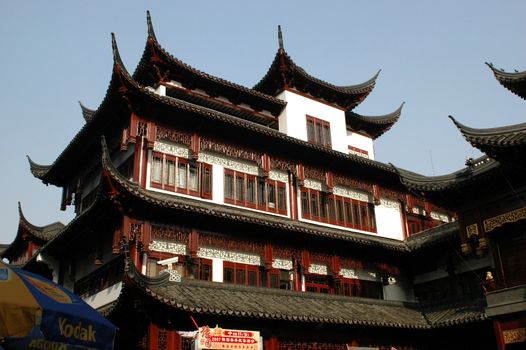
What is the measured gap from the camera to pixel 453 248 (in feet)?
74.5

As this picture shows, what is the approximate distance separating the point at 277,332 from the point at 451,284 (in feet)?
29.5

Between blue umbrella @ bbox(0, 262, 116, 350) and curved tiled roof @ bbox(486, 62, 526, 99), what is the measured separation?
54.4 ft

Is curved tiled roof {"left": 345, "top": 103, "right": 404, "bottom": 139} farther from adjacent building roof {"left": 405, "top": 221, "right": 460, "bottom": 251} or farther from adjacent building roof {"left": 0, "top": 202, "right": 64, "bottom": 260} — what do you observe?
adjacent building roof {"left": 0, "top": 202, "right": 64, "bottom": 260}

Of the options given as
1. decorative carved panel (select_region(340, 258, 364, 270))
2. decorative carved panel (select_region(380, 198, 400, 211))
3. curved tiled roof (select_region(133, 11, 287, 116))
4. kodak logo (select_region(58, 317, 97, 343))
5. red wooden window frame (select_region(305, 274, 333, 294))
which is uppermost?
curved tiled roof (select_region(133, 11, 287, 116))

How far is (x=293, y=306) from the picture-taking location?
1820 cm

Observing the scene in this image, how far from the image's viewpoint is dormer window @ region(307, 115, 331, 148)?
24.2m

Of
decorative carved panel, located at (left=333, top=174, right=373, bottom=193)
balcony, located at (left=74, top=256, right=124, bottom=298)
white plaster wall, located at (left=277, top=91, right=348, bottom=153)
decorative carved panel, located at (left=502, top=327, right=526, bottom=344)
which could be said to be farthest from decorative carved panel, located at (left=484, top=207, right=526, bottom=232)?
balcony, located at (left=74, top=256, right=124, bottom=298)

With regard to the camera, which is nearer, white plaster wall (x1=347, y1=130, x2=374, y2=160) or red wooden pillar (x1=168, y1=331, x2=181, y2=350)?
red wooden pillar (x1=168, y1=331, x2=181, y2=350)

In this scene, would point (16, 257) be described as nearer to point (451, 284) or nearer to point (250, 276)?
point (250, 276)

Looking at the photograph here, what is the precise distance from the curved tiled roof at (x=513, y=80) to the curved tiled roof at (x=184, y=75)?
8.48 m

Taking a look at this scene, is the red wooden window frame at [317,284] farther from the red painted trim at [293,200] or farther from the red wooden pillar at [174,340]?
the red wooden pillar at [174,340]

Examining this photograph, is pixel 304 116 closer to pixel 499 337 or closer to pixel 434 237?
pixel 434 237

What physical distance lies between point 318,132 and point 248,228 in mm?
6802

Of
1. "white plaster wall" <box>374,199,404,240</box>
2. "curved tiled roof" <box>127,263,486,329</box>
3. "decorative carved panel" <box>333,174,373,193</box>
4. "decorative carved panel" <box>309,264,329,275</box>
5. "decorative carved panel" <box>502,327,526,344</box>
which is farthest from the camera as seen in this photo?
"white plaster wall" <box>374,199,404,240</box>
